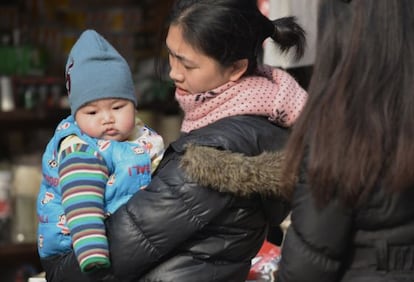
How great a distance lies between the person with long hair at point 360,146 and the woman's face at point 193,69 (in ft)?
1.48

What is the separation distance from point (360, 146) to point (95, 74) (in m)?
0.89

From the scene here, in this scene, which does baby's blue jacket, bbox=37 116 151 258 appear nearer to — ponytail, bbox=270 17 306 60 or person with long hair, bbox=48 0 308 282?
person with long hair, bbox=48 0 308 282

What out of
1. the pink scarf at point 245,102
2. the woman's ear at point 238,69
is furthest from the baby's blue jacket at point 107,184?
the woman's ear at point 238,69

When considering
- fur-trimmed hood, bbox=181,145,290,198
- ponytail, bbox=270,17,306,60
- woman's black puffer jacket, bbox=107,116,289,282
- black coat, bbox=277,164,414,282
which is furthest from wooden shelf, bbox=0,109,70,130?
black coat, bbox=277,164,414,282

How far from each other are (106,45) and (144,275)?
0.71 metres

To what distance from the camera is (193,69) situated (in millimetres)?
2633

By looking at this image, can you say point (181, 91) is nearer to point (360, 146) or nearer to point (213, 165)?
point (213, 165)

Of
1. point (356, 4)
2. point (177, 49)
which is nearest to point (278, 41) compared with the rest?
point (177, 49)

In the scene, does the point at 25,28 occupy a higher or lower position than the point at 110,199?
lower

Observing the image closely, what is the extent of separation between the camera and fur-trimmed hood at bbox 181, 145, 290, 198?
2.47 metres

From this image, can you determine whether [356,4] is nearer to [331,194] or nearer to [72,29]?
[331,194]

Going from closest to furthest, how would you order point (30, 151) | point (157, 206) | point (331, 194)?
point (331, 194) < point (157, 206) < point (30, 151)

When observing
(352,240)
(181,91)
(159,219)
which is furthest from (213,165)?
(352,240)

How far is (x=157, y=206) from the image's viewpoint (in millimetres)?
2514
